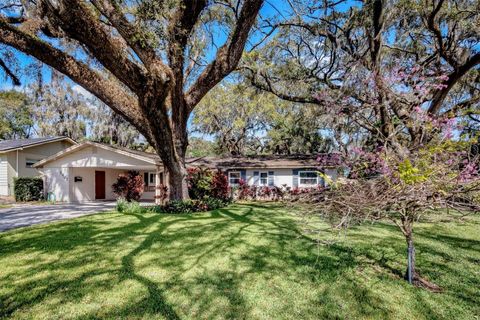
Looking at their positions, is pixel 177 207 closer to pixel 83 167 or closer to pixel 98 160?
pixel 98 160

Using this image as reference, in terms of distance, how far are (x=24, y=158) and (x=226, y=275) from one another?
1972 centimetres

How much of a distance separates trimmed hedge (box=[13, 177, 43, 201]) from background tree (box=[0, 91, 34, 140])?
12482 mm

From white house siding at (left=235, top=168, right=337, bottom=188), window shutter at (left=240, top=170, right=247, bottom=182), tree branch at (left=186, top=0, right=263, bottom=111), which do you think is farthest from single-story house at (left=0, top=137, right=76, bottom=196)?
tree branch at (left=186, top=0, right=263, bottom=111)

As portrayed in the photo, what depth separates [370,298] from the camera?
3566 millimetres

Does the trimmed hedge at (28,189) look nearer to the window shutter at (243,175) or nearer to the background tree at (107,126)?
the background tree at (107,126)

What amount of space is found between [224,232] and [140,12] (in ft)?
19.1

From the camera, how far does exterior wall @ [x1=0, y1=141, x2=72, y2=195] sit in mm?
17047

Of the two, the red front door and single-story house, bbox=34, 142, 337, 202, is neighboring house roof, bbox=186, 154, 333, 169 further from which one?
the red front door

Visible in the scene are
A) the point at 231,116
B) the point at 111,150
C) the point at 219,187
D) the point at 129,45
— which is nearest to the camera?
Answer: the point at 129,45

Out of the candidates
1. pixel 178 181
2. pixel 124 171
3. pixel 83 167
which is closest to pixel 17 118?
pixel 124 171

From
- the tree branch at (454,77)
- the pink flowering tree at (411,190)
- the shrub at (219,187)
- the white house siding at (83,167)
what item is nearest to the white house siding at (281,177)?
the shrub at (219,187)

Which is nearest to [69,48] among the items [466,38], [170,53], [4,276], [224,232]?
[170,53]

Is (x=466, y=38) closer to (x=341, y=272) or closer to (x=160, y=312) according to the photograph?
(x=341, y=272)

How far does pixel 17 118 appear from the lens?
29.4m
